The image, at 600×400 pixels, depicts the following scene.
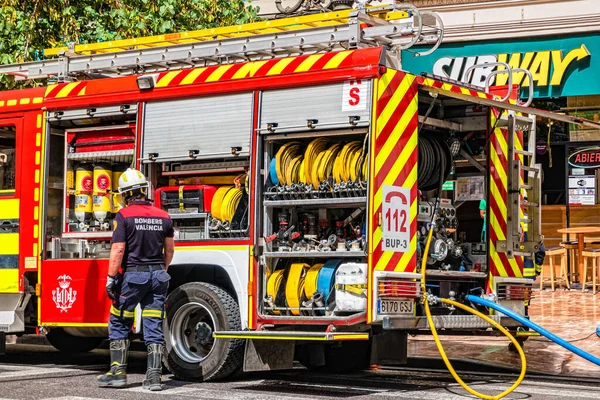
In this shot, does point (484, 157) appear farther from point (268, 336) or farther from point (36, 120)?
point (36, 120)

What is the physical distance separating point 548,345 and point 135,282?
5.89 m

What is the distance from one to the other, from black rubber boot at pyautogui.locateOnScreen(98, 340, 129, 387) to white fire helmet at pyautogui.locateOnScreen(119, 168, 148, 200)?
4.22 feet

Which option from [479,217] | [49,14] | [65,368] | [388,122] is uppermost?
[49,14]

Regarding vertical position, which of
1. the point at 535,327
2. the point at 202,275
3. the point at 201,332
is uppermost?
the point at 202,275

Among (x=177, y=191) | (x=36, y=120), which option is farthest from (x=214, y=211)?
(x=36, y=120)

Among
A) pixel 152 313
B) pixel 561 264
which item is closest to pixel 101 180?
pixel 152 313

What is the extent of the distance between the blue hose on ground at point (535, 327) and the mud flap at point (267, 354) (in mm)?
1634

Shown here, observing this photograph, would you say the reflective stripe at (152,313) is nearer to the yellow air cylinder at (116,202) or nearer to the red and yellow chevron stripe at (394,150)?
the yellow air cylinder at (116,202)

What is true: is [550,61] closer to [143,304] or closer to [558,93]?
[558,93]

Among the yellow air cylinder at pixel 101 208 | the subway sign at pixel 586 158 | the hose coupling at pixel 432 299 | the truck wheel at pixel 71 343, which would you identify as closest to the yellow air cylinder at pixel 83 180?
the yellow air cylinder at pixel 101 208

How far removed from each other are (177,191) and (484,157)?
113 inches

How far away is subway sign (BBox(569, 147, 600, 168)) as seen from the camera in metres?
19.4

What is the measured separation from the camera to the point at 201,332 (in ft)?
32.3

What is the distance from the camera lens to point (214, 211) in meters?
9.96
